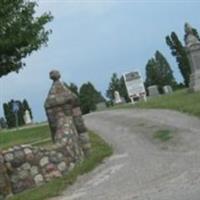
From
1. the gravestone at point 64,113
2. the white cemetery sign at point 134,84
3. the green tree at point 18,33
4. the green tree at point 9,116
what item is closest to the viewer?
the gravestone at point 64,113

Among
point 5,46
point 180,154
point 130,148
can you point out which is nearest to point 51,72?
point 130,148

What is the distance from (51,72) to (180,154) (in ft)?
18.4

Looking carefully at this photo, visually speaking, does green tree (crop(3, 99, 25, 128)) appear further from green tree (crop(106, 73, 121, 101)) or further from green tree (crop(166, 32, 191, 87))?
green tree (crop(166, 32, 191, 87))

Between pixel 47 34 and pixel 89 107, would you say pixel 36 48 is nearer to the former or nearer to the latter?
pixel 47 34

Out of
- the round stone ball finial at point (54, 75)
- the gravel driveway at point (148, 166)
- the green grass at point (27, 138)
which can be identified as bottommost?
the gravel driveway at point (148, 166)

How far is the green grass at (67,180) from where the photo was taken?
16.1 m

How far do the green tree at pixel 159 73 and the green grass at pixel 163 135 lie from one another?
44189mm

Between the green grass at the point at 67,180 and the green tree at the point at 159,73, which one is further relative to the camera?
the green tree at the point at 159,73

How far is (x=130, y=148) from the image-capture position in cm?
2027

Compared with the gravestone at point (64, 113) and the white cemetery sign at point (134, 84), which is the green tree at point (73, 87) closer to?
the white cemetery sign at point (134, 84)

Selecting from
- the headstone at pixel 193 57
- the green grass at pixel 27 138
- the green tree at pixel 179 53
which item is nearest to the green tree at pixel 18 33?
the green grass at pixel 27 138

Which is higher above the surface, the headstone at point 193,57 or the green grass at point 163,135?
the headstone at point 193,57

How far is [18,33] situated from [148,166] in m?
17.9

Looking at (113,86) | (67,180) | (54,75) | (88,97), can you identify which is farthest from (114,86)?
(67,180)
